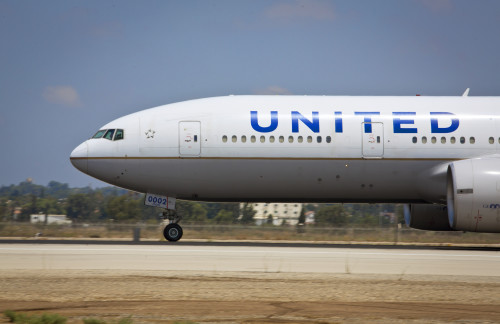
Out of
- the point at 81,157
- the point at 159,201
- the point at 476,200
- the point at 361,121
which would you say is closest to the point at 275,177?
the point at 361,121

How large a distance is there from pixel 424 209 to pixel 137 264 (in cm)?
1340

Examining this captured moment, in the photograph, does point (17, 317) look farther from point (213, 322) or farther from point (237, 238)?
point (237, 238)

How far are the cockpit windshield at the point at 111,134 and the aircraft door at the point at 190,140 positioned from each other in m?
2.06

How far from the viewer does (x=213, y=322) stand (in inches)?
377

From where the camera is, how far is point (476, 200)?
21688 millimetres

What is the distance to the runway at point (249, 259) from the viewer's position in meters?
15.9

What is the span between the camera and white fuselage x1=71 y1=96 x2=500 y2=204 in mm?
23125

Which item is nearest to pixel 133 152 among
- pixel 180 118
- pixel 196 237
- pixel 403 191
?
pixel 180 118

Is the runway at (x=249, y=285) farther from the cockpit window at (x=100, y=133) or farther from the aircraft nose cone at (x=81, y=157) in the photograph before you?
the cockpit window at (x=100, y=133)

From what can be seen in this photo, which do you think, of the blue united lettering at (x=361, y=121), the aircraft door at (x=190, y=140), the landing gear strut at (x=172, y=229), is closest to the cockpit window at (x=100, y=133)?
the aircraft door at (x=190, y=140)

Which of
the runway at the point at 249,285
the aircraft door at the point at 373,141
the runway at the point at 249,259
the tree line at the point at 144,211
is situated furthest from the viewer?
the tree line at the point at 144,211

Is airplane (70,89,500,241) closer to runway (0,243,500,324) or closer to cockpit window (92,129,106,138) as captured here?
cockpit window (92,129,106,138)

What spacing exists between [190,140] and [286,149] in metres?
3.24

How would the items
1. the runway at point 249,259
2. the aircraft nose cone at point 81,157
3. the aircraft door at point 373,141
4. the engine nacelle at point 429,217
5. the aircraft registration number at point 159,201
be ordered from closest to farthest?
the runway at point 249,259
the aircraft door at point 373,141
the aircraft nose cone at point 81,157
the aircraft registration number at point 159,201
the engine nacelle at point 429,217
